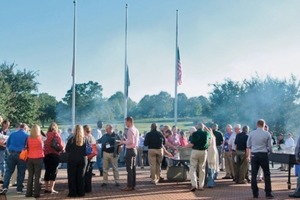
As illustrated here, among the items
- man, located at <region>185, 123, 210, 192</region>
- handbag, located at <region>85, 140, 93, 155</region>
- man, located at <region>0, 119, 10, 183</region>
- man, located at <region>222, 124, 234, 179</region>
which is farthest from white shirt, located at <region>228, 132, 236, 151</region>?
man, located at <region>0, 119, 10, 183</region>

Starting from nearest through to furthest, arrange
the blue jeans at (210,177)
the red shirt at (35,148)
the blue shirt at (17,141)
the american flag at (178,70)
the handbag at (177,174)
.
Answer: the red shirt at (35,148) → the blue shirt at (17,141) → the blue jeans at (210,177) → the handbag at (177,174) → the american flag at (178,70)

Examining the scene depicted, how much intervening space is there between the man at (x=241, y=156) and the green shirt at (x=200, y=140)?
2.26 meters

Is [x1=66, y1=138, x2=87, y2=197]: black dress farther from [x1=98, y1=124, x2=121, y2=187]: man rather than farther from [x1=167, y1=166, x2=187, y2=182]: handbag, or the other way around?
[x1=167, y1=166, x2=187, y2=182]: handbag

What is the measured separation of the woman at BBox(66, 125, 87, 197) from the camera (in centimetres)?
1152

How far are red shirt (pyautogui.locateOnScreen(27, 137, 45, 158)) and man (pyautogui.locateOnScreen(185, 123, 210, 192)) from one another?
4422 millimetres

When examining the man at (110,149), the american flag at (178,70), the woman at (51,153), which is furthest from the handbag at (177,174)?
the american flag at (178,70)

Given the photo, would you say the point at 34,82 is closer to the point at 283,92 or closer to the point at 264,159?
the point at 283,92

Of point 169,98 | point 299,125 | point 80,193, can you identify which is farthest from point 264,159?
point 169,98

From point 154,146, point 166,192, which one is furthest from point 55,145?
point 154,146

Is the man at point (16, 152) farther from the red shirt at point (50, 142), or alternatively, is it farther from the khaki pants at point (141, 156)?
the khaki pants at point (141, 156)

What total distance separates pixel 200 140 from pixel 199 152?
387 millimetres

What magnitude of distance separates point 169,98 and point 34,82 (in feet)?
79.1

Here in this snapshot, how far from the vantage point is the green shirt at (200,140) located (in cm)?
1263

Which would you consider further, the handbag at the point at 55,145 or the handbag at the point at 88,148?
the handbag at the point at 88,148
